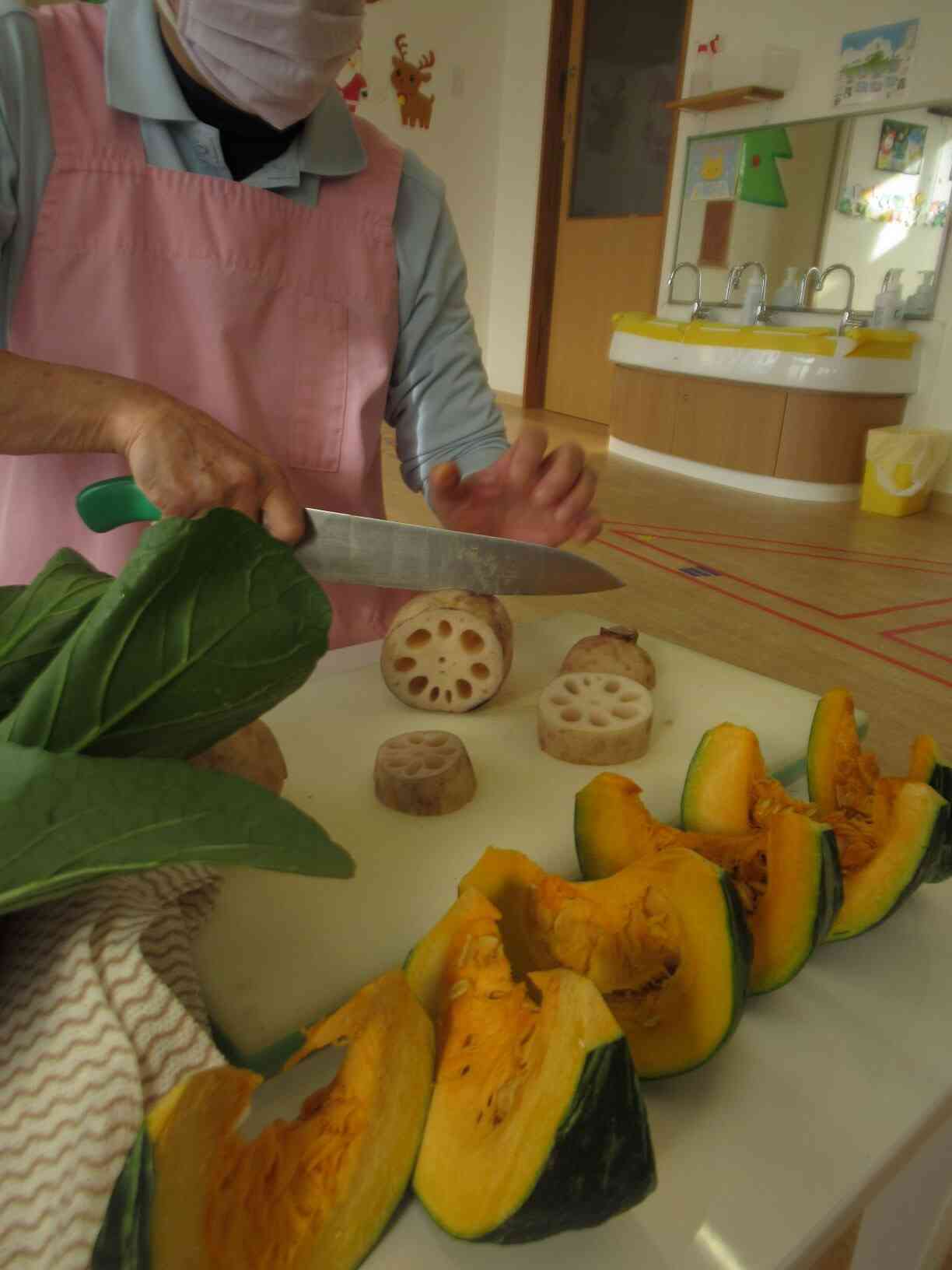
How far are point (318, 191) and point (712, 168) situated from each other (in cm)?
338

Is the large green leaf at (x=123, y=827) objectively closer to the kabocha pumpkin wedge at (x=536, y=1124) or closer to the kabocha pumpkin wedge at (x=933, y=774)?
the kabocha pumpkin wedge at (x=536, y=1124)

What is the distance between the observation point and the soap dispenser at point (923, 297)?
304 cm

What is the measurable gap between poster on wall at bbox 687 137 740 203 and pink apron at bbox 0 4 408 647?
317cm

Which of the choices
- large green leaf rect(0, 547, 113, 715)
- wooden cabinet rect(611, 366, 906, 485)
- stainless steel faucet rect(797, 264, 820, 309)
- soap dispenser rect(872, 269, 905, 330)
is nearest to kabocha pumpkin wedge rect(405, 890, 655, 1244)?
large green leaf rect(0, 547, 113, 715)

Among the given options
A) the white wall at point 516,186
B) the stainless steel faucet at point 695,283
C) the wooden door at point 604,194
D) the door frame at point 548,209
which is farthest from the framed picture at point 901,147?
the white wall at point 516,186

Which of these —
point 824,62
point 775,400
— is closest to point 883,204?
point 824,62

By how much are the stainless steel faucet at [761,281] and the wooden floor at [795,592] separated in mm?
831

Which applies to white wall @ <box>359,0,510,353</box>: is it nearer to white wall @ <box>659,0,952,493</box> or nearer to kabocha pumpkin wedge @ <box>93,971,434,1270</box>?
white wall @ <box>659,0,952,493</box>

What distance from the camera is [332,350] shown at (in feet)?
3.06

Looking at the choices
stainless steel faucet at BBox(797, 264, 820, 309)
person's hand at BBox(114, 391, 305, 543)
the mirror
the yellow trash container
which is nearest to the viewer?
person's hand at BBox(114, 391, 305, 543)

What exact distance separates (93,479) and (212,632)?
2.00 feet

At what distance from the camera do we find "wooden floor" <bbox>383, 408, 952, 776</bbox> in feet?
4.46

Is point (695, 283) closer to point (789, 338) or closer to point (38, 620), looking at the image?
point (789, 338)

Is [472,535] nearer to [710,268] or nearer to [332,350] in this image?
[332,350]
